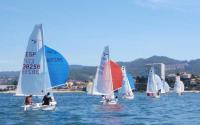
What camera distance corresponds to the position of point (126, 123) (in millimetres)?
42219

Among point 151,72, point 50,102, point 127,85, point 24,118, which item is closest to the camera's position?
point 24,118

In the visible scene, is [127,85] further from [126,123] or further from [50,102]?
[126,123]

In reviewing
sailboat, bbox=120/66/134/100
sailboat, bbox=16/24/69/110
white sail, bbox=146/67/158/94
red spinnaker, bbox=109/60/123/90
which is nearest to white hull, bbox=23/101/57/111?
sailboat, bbox=16/24/69/110

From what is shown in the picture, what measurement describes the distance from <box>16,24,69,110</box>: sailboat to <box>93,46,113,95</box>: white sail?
19.3 meters

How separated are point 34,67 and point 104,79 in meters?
20.1

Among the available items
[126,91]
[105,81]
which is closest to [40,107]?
[105,81]

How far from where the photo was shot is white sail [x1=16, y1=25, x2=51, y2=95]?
2032 inches

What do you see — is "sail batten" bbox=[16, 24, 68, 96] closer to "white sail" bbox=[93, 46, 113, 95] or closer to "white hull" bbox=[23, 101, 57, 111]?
"white hull" bbox=[23, 101, 57, 111]

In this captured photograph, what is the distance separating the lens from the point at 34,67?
52062 millimetres

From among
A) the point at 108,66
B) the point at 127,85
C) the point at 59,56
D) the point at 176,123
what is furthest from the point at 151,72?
the point at 176,123

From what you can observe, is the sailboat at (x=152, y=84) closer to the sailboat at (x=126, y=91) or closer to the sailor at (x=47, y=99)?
the sailboat at (x=126, y=91)

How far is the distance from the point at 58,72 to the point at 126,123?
11671 millimetres

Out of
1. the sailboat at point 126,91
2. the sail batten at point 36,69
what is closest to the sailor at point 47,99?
the sail batten at point 36,69

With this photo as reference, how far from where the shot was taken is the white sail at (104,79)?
70750mm
